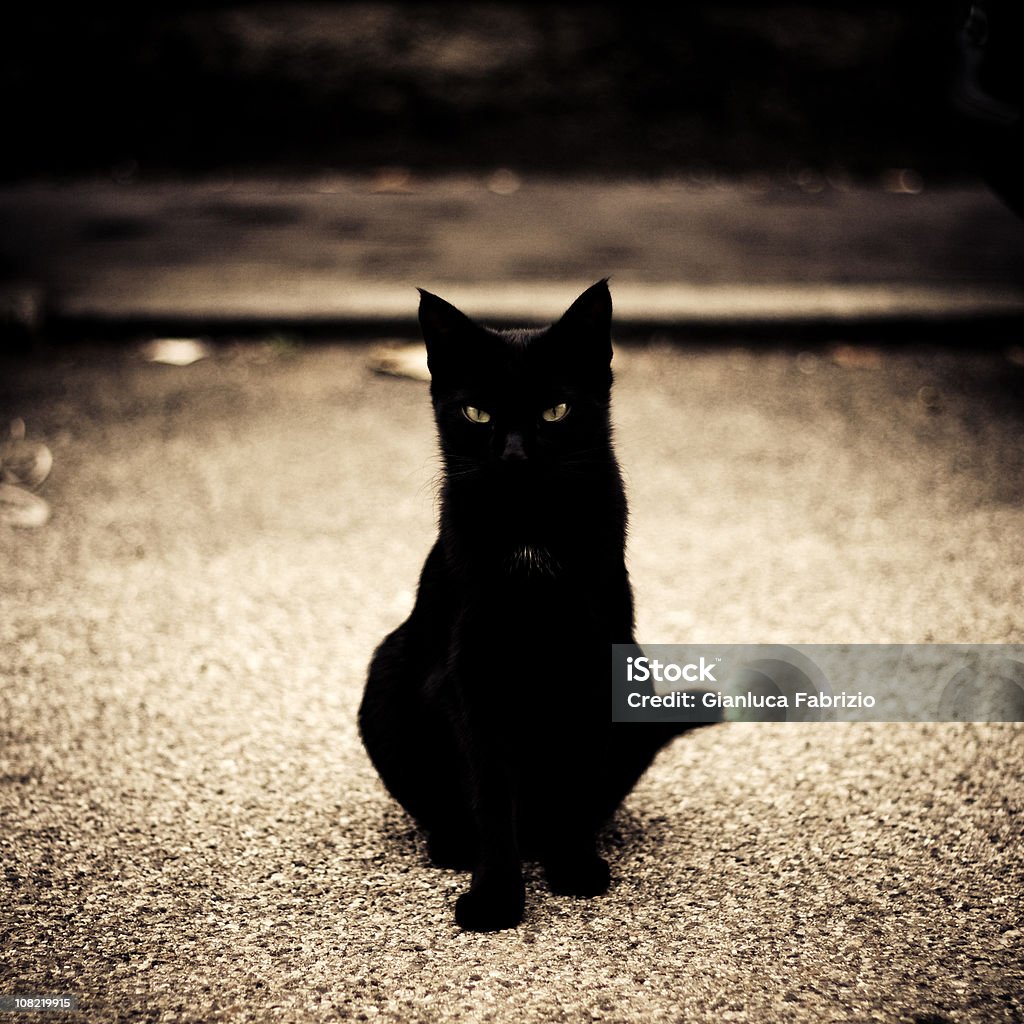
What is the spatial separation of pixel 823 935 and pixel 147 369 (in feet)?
11.8

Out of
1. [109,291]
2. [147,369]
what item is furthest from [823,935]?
[109,291]

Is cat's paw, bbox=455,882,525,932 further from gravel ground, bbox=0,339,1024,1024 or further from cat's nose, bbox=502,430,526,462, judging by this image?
cat's nose, bbox=502,430,526,462

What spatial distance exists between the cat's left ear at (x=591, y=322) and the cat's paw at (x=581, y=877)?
0.91 m

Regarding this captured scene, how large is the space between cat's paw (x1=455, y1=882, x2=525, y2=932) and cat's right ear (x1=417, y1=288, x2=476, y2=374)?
0.93m

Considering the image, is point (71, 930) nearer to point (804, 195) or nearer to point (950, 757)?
point (950, 757)

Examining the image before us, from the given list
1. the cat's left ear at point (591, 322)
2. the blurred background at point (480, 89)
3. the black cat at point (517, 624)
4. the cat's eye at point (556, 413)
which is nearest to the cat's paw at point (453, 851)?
the black cat at point (517, 624)

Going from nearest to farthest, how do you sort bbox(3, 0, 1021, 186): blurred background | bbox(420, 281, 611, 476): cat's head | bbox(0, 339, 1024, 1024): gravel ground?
bbox(0, 339, 1024, 1024): gravel ground → bbox(420, 281, 611, 476): cat's head → bbox(3, 0, 1021, 186): blurred background

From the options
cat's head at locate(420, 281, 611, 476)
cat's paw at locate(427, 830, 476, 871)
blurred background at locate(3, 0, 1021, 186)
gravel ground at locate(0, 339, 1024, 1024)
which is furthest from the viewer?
blurred background at locate(3, 0, 1021, 186)

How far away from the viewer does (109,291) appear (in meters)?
4.92

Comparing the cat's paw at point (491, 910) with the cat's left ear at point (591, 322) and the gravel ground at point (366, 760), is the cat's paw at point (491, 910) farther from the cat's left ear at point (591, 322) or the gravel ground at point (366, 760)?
the cat's left ear at point (591, 322)

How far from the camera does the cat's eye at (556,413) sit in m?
1.95

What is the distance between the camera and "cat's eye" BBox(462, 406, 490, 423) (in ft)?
6.44

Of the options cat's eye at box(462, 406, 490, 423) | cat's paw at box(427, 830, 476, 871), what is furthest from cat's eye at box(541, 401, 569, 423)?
cat's paw at box(427, 830, 476, 871)

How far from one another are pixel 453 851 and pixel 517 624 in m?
0.49
